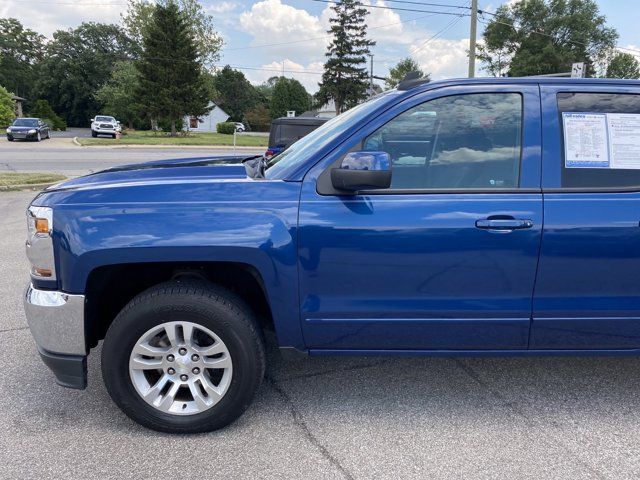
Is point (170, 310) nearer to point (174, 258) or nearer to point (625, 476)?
point (174, 258)

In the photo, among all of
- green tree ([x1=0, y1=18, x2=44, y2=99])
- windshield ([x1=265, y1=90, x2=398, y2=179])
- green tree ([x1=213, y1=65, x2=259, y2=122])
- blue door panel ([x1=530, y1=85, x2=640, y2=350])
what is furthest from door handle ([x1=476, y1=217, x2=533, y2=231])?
green tree ([x1=213, y1=65, x2=259, y2=122])

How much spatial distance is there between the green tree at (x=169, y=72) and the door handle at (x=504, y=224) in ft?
138

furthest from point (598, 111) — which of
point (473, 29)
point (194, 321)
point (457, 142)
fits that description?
point (473, 29)

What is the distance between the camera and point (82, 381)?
2.62 metres

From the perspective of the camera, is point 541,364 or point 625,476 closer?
point 625,476

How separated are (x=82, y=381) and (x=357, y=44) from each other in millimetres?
66070

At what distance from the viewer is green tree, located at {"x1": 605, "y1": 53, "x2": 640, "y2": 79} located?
1903 inches

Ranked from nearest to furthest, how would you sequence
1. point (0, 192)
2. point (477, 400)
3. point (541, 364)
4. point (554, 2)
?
point (477, 400), point (541, 364), point (0, 192), point (554, 2)

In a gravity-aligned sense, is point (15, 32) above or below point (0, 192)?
above

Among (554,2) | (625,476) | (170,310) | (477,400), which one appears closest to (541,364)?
(477,400)

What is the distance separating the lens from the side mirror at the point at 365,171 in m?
2.41

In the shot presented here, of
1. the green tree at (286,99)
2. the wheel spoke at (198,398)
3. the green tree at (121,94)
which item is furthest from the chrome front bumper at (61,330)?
the green tree at (286,99)

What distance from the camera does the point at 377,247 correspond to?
251 centimetres

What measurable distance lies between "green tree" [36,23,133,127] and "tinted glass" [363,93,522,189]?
77.2 meters
